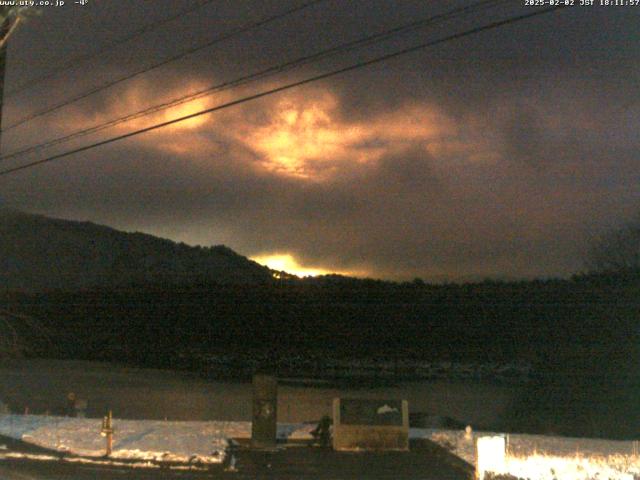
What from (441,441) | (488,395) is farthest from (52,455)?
(488,395)

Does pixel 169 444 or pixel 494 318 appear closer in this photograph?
pixel 169 444

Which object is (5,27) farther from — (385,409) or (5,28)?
(385,409)

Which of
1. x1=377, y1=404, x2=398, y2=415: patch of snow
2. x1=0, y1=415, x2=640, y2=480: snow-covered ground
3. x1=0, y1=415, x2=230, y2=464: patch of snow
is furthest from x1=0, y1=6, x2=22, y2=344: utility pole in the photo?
x1=377, y1=404, x2=398, y2=415: patch of snow

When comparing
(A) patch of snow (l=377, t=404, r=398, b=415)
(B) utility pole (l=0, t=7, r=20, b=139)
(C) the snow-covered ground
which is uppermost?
(B) utility pole (l=0, t=7, r=20, b=139)

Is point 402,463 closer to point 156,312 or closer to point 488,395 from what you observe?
point 488,395

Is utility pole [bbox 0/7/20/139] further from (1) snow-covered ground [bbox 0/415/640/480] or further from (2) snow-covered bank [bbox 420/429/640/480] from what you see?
(2) snow-covered bank [bbox 420/429/640/480]
